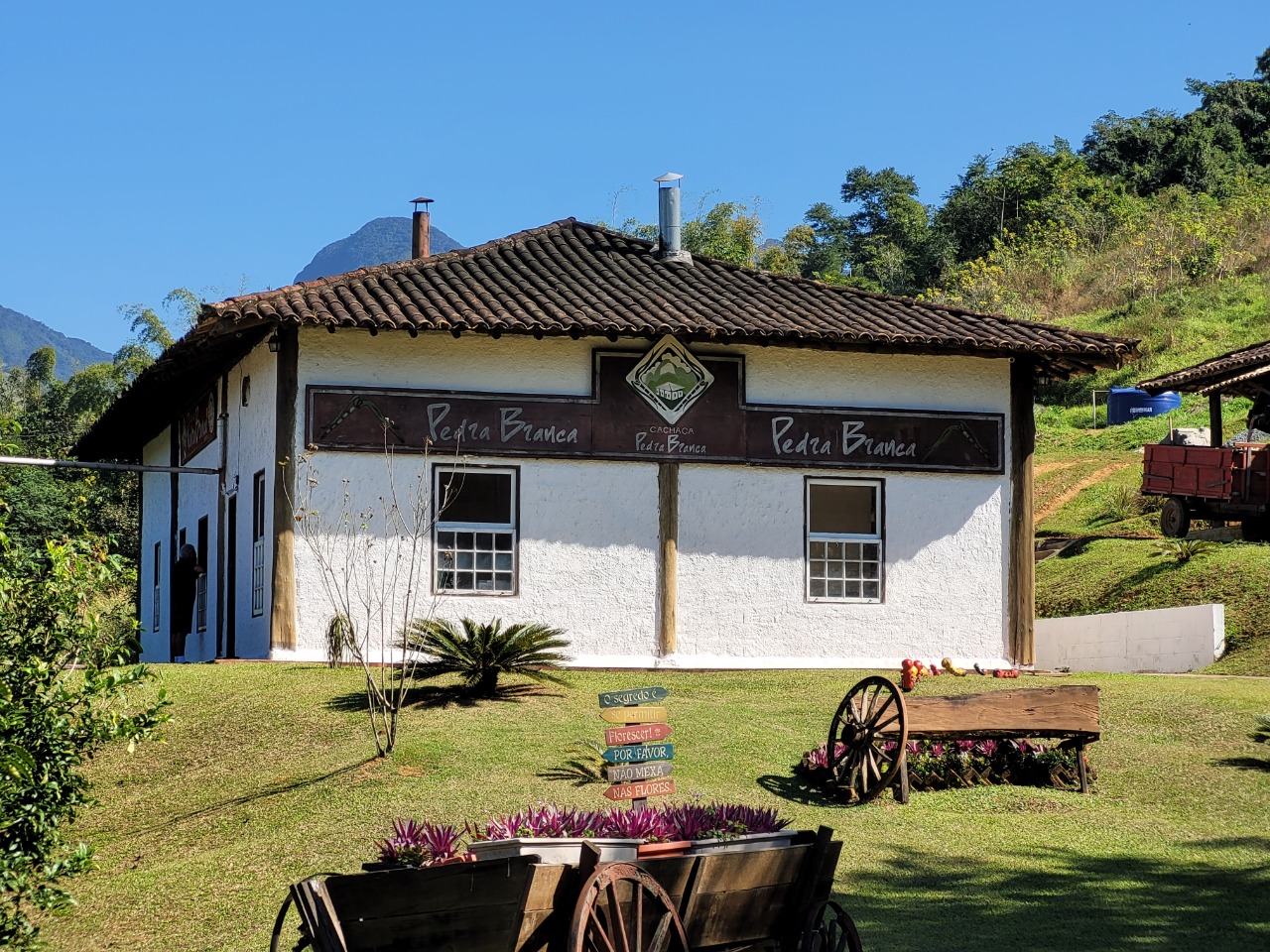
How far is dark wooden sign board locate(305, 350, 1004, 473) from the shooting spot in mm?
19375

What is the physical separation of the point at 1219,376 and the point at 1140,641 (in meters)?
8.36

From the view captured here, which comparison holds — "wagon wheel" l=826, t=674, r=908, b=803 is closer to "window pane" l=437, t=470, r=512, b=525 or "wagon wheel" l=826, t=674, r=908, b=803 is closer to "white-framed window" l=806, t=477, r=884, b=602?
"white-framed window" l=806, t=477, r=884, b=602

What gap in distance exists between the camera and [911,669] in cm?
1795

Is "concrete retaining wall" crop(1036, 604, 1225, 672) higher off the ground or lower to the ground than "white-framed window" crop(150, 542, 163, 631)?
lower

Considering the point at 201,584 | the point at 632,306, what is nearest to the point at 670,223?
the point at 632,306

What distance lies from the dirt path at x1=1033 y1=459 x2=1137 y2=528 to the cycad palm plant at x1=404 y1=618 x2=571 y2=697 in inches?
771

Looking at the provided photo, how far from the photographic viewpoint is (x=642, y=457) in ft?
65.7

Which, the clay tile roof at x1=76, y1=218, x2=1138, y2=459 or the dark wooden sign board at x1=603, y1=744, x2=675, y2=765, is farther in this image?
the clay tile roof at x1=76, y1=218, x2=1138, y2=459

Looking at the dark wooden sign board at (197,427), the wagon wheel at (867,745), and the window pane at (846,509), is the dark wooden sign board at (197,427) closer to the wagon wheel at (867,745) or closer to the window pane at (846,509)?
the window pane at (846,509)

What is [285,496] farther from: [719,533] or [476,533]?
[719,533]

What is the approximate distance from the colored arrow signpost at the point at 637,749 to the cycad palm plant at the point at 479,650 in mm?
4930

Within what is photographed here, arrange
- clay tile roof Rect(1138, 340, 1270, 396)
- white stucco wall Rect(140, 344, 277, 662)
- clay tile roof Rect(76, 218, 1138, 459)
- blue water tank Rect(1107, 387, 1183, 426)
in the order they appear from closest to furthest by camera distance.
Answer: clay tile roof Rect(76, 218, 1138, 459), white stucco wall Rect(140, 344, 277, 662), clay tile roof Rect(1138, 340, 1270, 396), blue water tank Rect(1107, 387, 1183, 426)

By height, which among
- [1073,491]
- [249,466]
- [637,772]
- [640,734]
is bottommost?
[637,772]

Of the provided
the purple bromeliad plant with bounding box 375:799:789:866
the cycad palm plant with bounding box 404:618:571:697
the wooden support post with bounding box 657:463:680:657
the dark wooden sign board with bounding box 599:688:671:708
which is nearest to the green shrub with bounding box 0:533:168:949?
the purple bromeliad plant with bounding box 375:799:789:866
